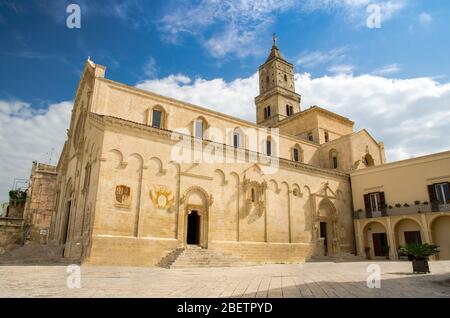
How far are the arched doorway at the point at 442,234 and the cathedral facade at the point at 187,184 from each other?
728 centimetres

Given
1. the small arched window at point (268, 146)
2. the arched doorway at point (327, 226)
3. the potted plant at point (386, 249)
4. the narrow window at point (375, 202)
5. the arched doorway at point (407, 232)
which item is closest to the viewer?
the arched doorway at point (407, 232)

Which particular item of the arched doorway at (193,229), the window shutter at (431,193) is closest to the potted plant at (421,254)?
the arched doorway at (193,229)

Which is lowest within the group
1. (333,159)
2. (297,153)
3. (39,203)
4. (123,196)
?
(123,196)

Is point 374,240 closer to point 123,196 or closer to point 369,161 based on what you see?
point 369,161

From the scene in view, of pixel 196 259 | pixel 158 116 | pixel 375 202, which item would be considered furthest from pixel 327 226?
pixel 158 116

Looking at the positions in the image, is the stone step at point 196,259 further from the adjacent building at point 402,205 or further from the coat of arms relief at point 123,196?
the adjacent building at point 402,205

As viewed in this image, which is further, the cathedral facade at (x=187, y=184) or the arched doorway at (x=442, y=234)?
the arched doorway at (x=442, y=234)

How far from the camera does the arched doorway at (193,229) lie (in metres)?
22.3

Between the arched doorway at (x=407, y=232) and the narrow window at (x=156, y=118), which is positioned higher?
the narrow window at (x=156, y=118)

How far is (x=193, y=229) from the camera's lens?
74.6 ft

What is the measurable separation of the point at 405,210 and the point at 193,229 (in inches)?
718

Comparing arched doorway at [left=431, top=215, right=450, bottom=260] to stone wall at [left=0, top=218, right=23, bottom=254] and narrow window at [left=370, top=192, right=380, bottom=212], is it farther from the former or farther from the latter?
stone wall at [left=0, top=218, right=23, bottom=254]

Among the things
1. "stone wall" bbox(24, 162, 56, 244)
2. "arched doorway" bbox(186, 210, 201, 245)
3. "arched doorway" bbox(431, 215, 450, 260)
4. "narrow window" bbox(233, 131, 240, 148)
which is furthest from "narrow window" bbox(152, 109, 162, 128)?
"stone wall" bbox(24, 162, 56, 244)
